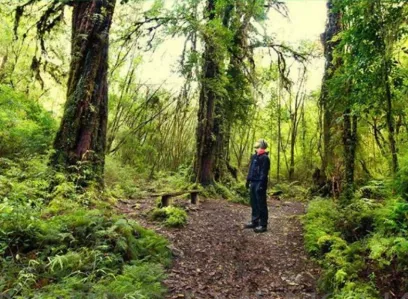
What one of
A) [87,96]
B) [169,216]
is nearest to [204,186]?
[169,216]

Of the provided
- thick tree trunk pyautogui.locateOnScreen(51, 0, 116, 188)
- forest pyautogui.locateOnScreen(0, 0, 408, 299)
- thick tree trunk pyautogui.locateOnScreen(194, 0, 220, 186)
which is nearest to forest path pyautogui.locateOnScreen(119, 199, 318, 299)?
forest pyautogui.locateOnScreen(0, 0, 408, 299)

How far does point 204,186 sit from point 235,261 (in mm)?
6994

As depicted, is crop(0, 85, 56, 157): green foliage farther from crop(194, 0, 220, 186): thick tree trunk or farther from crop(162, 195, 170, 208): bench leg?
crop(194, 0, 220, 186): thick tree trunk

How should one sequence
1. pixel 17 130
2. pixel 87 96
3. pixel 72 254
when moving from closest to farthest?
pixel 72 254
pixel 87 96
pixel 17 130

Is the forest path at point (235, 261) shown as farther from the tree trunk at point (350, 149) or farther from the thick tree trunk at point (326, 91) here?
the thick tree trunk at point (326, 91)

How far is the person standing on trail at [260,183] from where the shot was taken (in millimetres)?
7633

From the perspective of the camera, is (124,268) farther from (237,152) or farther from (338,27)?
(237,152)

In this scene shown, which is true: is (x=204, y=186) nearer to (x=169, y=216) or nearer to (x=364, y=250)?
(x=169, y=216)

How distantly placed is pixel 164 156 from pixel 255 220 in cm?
1282

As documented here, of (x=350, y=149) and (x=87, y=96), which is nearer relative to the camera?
(x=350, y=149)

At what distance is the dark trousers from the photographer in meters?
7.62

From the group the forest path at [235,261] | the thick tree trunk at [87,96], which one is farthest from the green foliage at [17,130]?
the forest path at [235,261]

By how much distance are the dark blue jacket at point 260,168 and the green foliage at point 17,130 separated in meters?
5.32

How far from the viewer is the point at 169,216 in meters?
7.73
